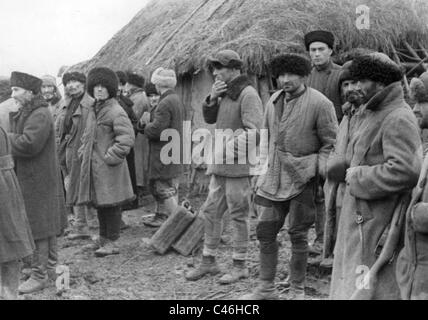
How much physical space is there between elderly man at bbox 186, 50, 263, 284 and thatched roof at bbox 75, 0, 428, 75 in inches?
113

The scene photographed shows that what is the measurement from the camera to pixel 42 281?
18.5 ft

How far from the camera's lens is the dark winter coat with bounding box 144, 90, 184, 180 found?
7.39 meters

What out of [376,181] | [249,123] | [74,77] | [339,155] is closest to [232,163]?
[249,123]

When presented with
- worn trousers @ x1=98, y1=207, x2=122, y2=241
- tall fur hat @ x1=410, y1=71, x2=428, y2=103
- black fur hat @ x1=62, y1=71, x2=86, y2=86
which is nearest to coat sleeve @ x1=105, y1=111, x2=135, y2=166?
worn trousers @ x1=98, y1=207, x2=122, y2=241

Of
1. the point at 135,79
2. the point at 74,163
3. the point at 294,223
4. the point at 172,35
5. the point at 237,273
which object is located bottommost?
the point at 237,273

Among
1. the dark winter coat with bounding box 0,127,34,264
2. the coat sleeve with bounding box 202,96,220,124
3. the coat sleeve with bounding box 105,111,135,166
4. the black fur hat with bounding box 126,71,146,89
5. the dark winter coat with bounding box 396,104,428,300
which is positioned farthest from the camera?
the black fur hat with bounding box 126,71,146,89

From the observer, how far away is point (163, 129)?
7441mm

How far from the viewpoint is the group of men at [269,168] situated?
3.70 metres

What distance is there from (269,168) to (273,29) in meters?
4.49

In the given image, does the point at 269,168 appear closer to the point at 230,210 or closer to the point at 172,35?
the point at 230,210

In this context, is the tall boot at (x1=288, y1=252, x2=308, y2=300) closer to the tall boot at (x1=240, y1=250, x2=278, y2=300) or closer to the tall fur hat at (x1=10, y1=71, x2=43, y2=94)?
the tall boot at (x1=240, y1=250, x2=278, y2=300)

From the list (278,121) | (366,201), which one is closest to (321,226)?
(278,121)
